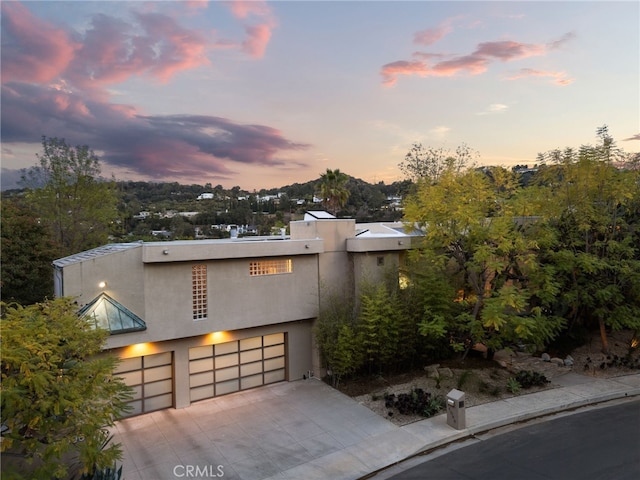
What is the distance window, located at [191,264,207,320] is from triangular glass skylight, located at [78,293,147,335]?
76.4 inches

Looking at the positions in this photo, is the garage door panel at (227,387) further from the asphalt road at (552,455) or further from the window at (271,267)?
the asphalt road at (552,455)

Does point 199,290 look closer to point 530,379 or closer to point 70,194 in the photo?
point 530,379

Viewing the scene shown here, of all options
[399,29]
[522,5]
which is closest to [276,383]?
[399,29]

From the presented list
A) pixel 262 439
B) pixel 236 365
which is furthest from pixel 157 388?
pixel 262 439

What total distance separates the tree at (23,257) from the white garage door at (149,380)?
34.7 ft

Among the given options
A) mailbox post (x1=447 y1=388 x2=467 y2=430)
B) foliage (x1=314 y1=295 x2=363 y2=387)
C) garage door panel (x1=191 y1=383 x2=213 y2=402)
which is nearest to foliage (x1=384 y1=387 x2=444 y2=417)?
mailbox post (x1=447 y1=388 x2=467 y2=430)

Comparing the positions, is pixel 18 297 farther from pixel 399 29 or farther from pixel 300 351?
pixel 399 29

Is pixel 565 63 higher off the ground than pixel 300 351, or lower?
higher

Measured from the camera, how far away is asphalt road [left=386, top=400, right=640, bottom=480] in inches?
391

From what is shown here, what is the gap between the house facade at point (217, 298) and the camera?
13.4 metres

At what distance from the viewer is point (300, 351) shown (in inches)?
688

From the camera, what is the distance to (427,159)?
34625mm

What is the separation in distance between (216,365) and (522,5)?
63.0ft

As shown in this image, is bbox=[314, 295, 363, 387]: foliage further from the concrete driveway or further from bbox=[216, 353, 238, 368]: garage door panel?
bbox=[216, 353, 238, 368]: garage door panel
